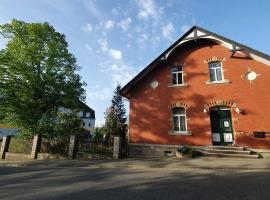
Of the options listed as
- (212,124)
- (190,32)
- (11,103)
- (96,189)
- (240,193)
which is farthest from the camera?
(11,103)

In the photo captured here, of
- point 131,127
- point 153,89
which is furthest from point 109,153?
point 153,89

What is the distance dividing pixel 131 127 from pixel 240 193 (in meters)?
10.7

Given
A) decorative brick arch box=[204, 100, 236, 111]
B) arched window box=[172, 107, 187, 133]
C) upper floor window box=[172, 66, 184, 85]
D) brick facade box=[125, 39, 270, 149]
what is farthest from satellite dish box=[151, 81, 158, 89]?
decorative brick arch box=[204, 100, 236, 111]

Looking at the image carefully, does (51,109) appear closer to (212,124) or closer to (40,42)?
(40,42)

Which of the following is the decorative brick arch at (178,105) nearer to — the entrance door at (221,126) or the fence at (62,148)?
the entrance door at (221,126)

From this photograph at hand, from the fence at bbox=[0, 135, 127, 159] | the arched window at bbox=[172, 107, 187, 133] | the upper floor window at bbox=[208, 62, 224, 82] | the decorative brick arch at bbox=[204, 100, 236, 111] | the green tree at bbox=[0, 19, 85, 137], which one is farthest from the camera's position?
the green tree at bbox=[0, 19, 85, 137]

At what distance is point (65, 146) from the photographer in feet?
51.9

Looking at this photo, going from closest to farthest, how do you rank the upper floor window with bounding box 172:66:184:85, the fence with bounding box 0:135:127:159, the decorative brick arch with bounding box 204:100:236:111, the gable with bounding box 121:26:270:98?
the gable with bounding box 121:26:270:98 < the decorative brick arch with bounding box 204:100:236:111 < the fence with bounding box 0:135:127:159 < the upper floor window with bounding box 172:66:184:85

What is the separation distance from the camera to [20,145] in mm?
17500

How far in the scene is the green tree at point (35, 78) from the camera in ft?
61.2

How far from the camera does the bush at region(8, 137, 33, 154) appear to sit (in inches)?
675

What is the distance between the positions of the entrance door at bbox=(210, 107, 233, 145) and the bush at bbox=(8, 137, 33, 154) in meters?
13.2

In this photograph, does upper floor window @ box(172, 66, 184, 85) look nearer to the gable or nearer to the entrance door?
the gable

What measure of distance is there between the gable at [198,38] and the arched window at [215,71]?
3.51ft
